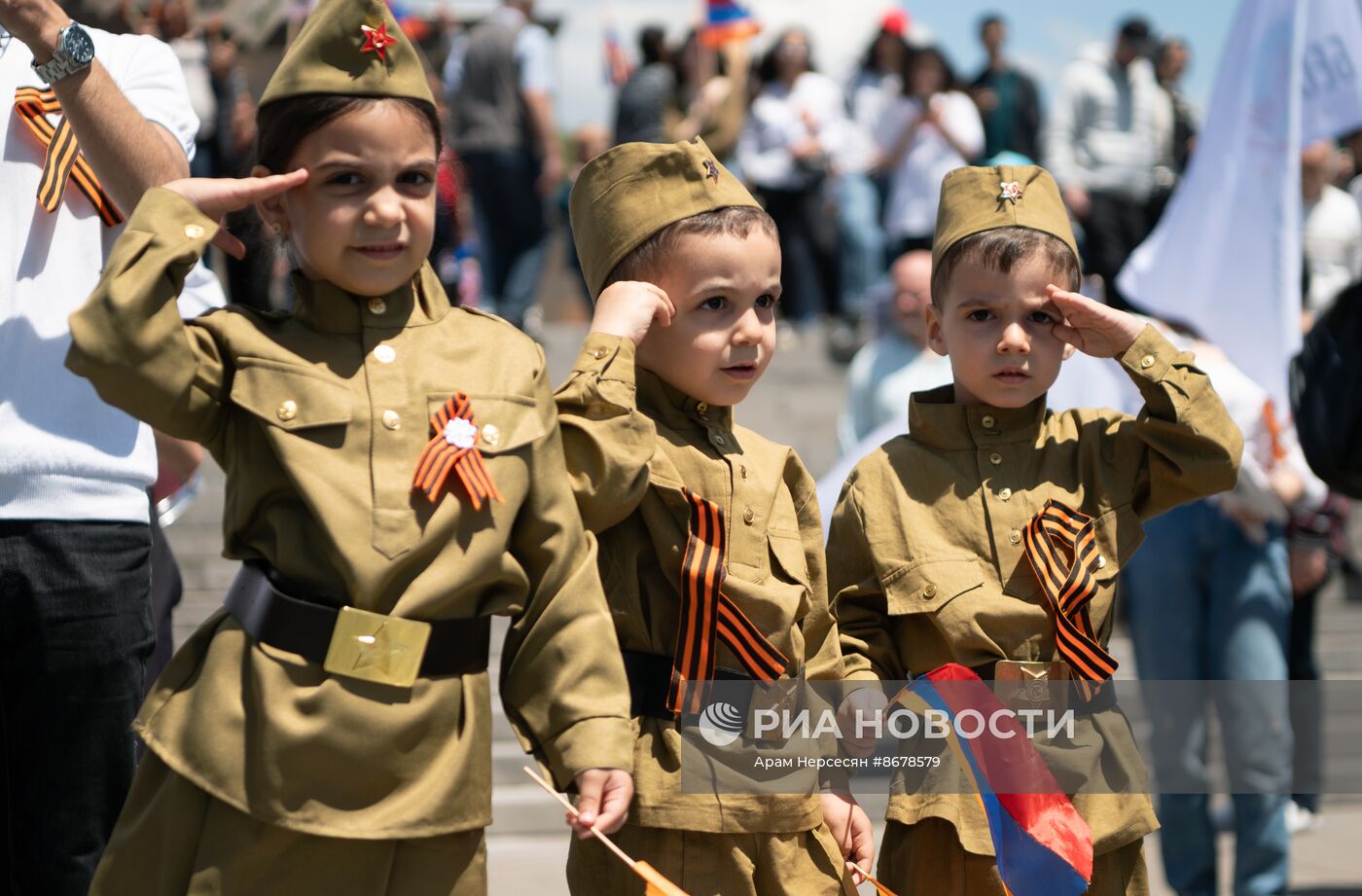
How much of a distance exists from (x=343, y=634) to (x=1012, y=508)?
1.33m

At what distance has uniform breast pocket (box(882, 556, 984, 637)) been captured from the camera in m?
3.09

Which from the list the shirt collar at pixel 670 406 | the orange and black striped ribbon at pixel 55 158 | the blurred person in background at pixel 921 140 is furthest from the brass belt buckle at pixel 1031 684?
the blurred person in background at pixel 921 140

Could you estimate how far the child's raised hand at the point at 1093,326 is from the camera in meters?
3.16

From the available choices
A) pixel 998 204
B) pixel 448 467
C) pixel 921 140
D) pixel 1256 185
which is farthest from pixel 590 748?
pixel 921 140

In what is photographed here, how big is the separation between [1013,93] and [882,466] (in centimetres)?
878

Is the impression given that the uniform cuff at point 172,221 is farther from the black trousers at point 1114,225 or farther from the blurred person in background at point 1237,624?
the black trousers at point 1114,225

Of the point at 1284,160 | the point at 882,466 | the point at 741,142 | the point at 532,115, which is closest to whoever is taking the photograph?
the point at 882,466

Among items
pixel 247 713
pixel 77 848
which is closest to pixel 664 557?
pixel 247 713

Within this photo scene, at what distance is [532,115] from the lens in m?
9.95

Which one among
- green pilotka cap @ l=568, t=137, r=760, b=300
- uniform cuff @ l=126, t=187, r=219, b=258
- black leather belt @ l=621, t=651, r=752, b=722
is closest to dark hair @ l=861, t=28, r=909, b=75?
green pilotka cap @ l=568, t=137, r=760, b=300

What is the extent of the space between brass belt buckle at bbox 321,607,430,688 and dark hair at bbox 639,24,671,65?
29.4ft

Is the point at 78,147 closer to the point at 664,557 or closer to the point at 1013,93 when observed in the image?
the point at 664,557

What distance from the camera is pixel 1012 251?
126 inches

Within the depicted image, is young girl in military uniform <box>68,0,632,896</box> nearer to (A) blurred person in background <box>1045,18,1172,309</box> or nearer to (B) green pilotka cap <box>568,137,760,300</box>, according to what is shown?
(B) green pilotka cap <box>568,137,760,300</box>
